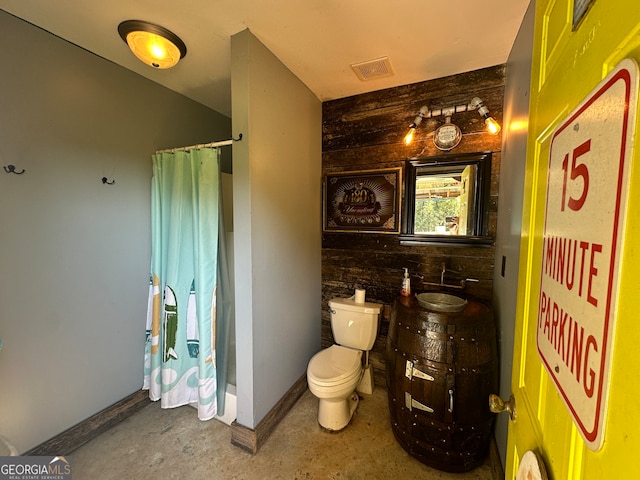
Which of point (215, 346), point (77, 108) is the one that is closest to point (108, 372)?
point (215, 346)

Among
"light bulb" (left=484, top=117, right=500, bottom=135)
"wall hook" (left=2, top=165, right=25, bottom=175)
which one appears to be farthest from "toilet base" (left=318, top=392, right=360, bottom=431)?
"wall hook" (left=2, top=165, right=25, bottom=175)

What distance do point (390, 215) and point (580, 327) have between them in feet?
5.32

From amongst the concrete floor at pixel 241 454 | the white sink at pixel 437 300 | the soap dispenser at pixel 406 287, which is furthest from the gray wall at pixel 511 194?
the concrete floor at pixel 241 454

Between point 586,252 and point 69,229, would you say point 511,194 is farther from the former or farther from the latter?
point 69,229

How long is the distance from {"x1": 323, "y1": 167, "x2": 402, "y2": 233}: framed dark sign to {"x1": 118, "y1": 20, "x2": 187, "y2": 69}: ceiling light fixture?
1262mm

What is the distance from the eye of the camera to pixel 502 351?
133cm

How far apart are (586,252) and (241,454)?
1852 mm

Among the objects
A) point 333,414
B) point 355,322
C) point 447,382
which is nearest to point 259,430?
point 333,414

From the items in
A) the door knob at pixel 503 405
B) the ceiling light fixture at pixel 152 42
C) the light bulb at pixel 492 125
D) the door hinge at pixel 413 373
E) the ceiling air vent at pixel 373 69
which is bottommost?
the door hinge at pixel 413 373

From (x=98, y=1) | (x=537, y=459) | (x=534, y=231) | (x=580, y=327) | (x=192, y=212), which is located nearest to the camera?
(x=580, y=327)

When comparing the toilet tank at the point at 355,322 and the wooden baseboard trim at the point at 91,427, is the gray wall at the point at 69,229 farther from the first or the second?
the toilet tank at the point at 355,322

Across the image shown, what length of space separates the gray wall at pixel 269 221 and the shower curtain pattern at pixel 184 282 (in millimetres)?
242

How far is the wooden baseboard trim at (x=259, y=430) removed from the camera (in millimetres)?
1473

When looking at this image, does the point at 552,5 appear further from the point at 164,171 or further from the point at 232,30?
the point at 164,171
